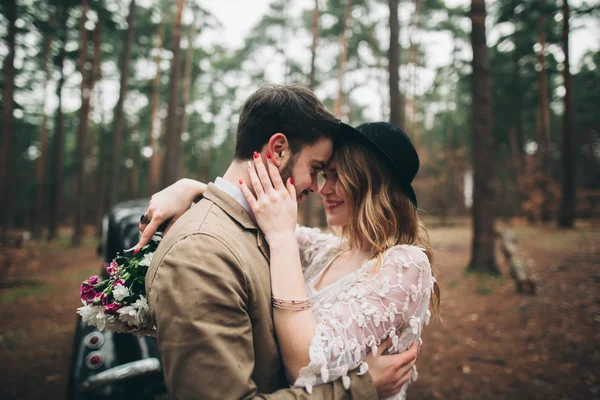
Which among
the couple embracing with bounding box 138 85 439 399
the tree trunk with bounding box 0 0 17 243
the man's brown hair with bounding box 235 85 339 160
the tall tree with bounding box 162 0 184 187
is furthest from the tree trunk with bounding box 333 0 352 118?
the man's brown hair with bounding box 235 85 339 160

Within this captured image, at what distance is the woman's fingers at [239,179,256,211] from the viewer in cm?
169

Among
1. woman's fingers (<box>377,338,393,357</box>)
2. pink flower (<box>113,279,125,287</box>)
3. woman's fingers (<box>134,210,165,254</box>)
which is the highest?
woman's fingers (<box>134,210,165,254</box>)

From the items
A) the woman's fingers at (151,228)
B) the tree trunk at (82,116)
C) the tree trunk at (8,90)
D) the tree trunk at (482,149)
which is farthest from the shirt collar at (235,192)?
the tree trunk at (82,116)

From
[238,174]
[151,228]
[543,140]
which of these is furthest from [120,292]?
[543,140]

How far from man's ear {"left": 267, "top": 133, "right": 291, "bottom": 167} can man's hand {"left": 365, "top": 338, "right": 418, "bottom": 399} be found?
108cm

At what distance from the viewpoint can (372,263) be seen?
1.92m

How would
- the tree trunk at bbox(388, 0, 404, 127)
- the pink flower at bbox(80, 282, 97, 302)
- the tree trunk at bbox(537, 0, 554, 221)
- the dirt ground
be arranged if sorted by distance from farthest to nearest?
1. the tree trunk at bbox(537, 0, 554, 221)
2. the tree trunk at bbox(388, 0, 404, 127)
3. the dirt ground
4. the pink flower at bbox(80, 282, 97, 302)

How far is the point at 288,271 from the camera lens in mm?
1560

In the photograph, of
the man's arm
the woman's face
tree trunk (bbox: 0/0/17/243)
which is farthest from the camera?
tree trunk (bbox: 0/0/17/243)

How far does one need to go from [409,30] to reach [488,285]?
18.2 metres

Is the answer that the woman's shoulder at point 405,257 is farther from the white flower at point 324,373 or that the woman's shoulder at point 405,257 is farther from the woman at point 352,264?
the white flower at point 324,373

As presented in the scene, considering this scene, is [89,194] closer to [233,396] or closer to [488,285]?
[488,285]

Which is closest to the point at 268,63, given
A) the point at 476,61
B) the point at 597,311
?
the point at 476,61

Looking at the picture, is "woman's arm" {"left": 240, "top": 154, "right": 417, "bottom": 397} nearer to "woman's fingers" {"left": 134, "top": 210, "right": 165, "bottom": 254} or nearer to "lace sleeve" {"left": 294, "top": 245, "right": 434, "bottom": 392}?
"lace sleeve" {"left": 294, "top": 245, "right": 434, "bottom": 392}
